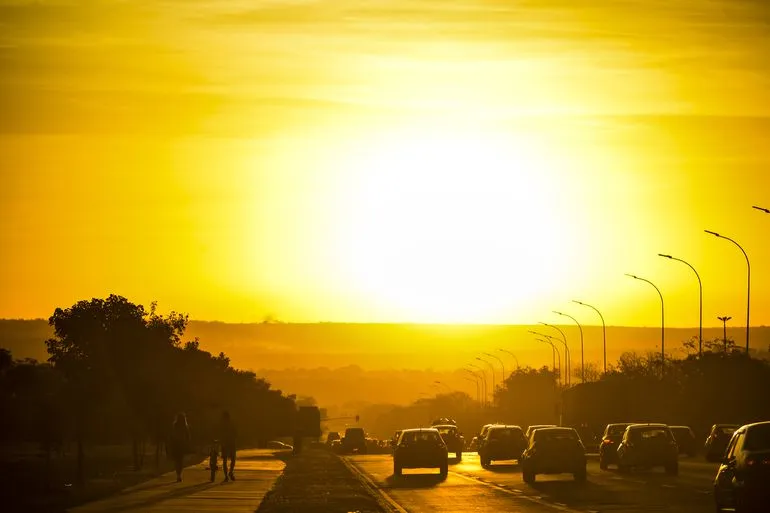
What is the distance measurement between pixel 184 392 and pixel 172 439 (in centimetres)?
2536

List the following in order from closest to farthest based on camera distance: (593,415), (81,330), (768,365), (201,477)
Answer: (201,477) < (81,330) < (768,365) < (593,415)

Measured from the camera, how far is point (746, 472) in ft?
74.7

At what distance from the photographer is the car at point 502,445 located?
185 feet

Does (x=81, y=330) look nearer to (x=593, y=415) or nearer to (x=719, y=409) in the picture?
(x=719, y=409)

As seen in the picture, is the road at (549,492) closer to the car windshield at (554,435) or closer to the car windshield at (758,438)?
the car windshield at (554,435)

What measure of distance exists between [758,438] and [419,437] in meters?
25.9

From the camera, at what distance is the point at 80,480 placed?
49094mm

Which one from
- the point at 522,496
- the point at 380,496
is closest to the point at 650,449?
the point at 522,496

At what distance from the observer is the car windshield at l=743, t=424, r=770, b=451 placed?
2302 cm

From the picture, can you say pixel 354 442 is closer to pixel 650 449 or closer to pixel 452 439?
pixel 452 439

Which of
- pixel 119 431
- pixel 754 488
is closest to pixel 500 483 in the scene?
pixel 754 488

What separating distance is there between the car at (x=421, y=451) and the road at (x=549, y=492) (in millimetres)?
574

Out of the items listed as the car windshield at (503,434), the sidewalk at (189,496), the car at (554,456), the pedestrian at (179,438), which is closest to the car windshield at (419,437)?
the sidewalk at (189,496)

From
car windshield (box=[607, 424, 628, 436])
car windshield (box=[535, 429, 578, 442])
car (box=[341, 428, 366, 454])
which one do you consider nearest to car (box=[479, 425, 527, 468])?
car windshield (box=[607, 424, 628, 436])
